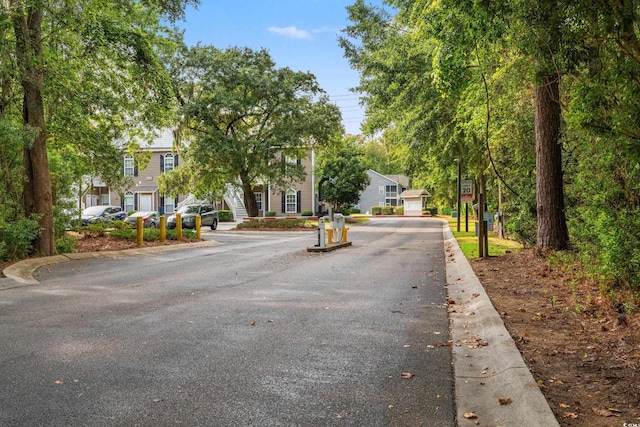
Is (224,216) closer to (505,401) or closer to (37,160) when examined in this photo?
(37,160)

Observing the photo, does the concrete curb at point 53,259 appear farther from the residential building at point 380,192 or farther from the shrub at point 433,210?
the residential building at point 380,192

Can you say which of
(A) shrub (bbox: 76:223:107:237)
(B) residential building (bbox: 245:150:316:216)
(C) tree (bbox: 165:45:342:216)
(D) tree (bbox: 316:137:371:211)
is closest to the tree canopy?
(C) tree (bbox: 165:45:342:216)

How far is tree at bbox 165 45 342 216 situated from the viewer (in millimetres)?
31750

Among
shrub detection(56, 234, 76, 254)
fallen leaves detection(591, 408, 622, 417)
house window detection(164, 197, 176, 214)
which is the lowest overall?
fallen leaves detection(591, 408, 622, 417)

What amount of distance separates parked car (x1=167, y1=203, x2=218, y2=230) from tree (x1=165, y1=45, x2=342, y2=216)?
7.24ft

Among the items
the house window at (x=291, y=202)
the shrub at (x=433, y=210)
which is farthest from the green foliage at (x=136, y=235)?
the shrub at (x=433, y=210)

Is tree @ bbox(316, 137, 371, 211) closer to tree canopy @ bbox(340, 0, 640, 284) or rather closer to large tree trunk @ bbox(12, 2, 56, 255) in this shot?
tree canopy @ bbox(340, 0, 640, 284)

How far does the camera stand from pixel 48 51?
42.3 ft

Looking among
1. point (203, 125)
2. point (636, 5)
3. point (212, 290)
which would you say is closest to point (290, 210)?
point (203, 125)

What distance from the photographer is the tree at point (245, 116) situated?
31.8m

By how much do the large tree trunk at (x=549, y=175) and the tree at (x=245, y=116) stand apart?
71.8ft

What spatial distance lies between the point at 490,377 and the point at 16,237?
1114 centimetres

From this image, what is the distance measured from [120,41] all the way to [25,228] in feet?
17.2

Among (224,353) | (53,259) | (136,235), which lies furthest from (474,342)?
(136,235)
